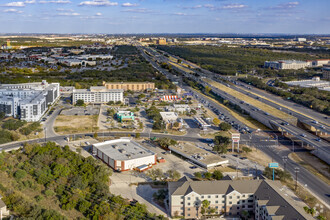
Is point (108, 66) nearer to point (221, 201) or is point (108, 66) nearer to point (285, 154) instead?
point (285, 154)

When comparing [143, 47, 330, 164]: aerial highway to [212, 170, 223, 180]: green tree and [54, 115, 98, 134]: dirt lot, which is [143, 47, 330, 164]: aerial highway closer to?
[212, 170, 223, 180]: green tree

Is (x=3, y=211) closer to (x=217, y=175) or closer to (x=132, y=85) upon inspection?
(x=217, y=175)

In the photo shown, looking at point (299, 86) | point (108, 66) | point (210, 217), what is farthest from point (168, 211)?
point (108, 66)

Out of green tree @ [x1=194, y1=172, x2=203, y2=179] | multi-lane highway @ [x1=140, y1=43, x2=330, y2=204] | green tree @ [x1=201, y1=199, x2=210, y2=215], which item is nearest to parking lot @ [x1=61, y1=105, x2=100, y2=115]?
multi-lane highway @ [x1=140, y1=43, x2=330, y2=204]

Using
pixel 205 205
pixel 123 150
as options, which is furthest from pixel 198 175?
pixel 123 150

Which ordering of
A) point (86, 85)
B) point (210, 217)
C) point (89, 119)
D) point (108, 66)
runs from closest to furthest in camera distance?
1. point (210, 217)
2. point (89, 119)
3. point (86, 85)
4. point (108, 66)

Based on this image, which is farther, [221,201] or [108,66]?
[108,66]

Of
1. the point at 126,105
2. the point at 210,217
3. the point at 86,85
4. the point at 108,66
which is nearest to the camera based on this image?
the point at 210,217
